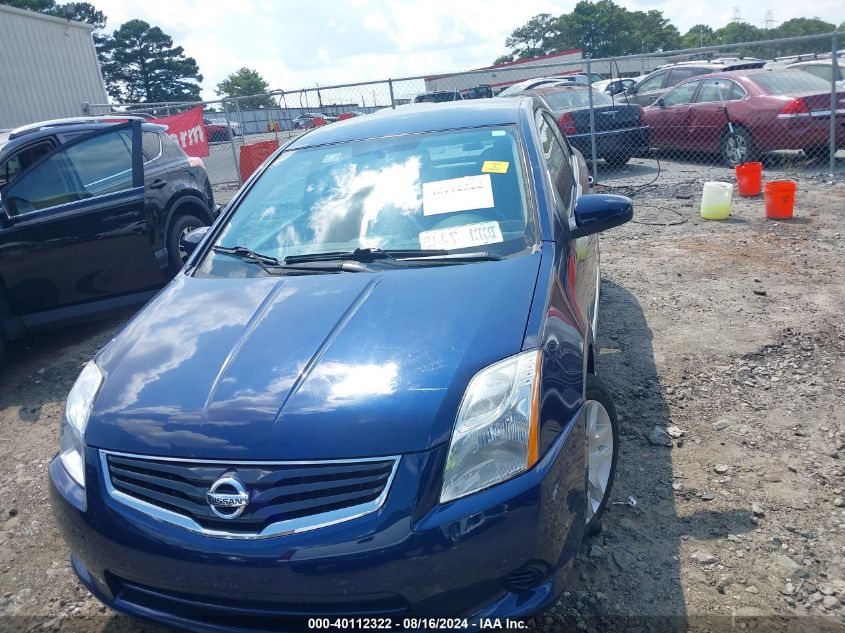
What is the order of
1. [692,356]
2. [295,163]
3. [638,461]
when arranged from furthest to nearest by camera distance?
[692,356], [295,163], [638,461]

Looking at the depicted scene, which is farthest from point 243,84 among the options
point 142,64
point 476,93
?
point 476,93

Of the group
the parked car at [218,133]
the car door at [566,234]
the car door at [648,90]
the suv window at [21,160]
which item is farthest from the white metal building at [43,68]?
the car door at [566,234]

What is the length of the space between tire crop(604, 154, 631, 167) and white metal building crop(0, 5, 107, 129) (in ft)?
38.8

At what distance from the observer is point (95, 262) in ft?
17.8

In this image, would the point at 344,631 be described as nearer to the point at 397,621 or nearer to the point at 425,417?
the point at 397,621

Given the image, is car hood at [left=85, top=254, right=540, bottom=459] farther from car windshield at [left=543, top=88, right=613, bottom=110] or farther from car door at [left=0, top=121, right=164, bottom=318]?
car windshield at [left=543, top=88, right=613, bottom=110]

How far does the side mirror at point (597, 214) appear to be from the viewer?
3.10 metres

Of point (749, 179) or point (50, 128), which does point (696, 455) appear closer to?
point (50, 128)

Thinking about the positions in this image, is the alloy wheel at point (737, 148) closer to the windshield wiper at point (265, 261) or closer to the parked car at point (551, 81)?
the parked car at point (551, 81)

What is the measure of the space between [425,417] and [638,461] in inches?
69.2

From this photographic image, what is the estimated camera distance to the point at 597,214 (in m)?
3.11

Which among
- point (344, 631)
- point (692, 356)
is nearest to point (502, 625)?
point (344, 631)

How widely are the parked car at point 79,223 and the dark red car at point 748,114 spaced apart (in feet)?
27.4

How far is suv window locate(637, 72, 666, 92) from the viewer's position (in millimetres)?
13883
